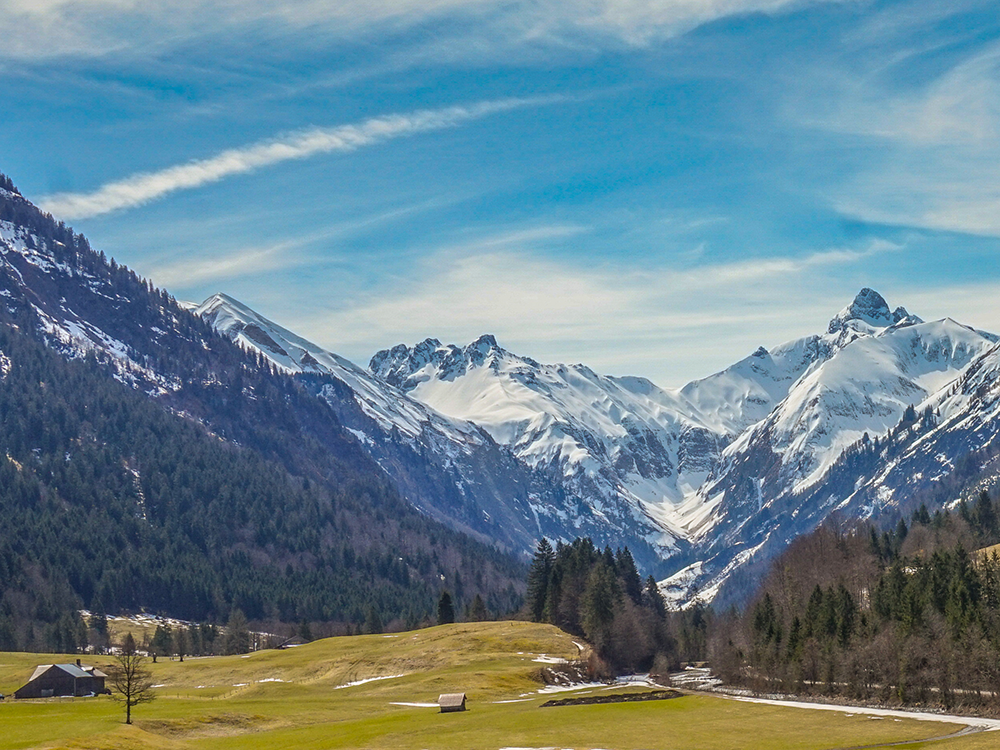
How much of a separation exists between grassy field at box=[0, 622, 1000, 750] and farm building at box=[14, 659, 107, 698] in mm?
8328

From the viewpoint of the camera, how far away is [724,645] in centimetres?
18062

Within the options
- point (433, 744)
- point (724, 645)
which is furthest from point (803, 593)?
point (433, 744)

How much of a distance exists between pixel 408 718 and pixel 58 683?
58.6 metres

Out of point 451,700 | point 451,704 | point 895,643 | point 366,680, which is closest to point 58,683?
point 366,680

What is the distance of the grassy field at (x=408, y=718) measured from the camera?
96000 mm

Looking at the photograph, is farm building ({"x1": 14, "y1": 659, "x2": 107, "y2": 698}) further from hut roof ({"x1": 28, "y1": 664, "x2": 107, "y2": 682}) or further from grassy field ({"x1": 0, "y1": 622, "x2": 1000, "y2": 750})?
grassy field ({"x1": 0, "y1": 622, "x2": 1000, "y2": 750})

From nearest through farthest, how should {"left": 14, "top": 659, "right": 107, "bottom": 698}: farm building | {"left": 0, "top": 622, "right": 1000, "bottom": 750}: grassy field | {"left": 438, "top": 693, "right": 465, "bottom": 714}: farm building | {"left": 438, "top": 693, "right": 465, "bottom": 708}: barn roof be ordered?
1. {"left": 0, "top": 622, "right": 1000, "bottom": 750}: grassy field
2. {"left": 438, "top": 693, "right": 465, "bottom": 714}: farm building
3. {"left": 438, "top": 693, "right": 465, "bottom": 708}: barn roof
4. {"left": 14, "top": 659, "right": 107, "bottom": 698}: farm building

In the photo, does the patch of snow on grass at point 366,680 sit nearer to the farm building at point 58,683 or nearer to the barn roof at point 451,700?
the farm building at point 58,683

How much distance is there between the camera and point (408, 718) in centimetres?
11719

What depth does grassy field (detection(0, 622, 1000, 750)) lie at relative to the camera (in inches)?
3780

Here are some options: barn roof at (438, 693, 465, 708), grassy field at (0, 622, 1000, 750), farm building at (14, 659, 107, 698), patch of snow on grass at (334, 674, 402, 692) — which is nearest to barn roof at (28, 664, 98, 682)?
farm building at (14, 659, 107, 698)

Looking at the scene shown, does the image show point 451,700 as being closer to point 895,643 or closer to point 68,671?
point 895,643

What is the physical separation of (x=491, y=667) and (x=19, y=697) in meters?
62.4

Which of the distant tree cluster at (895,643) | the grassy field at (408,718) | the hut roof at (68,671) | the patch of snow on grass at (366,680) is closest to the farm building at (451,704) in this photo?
the grassy field at (408,718)
